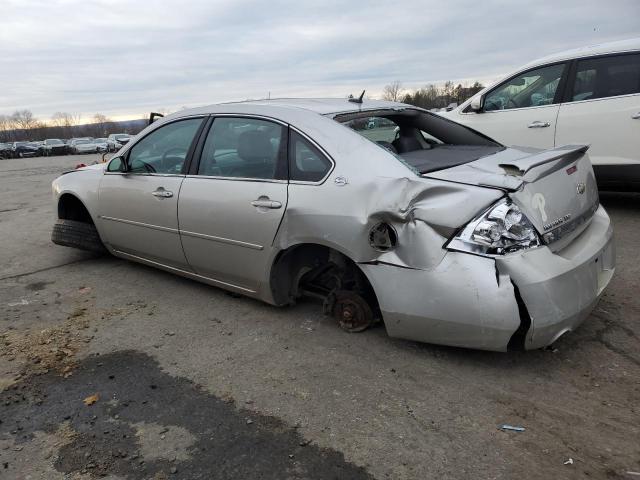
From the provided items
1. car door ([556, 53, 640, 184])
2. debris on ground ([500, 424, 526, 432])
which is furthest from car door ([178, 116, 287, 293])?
car door ([556, 53, 640, 184])

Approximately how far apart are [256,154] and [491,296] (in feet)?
6.17

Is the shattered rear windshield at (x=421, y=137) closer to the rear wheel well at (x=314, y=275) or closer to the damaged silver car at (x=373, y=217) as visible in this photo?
the damaged silver car at (x=373, y=217)

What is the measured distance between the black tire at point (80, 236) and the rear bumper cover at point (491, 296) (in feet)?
10.8

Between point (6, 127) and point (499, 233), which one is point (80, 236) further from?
point (6, 127)

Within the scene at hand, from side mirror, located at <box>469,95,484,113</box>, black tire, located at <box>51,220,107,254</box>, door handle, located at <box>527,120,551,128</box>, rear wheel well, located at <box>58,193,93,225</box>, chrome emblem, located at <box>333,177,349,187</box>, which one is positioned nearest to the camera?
chrome emblem, located at <box>333,177,349,187</box>

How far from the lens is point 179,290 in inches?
169

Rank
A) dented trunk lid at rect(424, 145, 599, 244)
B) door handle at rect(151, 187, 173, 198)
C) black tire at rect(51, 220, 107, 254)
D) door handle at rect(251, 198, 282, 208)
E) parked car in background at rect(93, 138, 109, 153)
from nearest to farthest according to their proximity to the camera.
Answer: dented trunk lid at rect(424, 145, 599, 244)
door handle at rect(251, 198, 282, 208)
door handle at rect(151, 187, 173, 198)
black tire at rect(51, 220, 107, 254)
parked car in background at rect(93, 138, 109, 153)

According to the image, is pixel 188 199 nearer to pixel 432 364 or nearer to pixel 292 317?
pixel 292 317

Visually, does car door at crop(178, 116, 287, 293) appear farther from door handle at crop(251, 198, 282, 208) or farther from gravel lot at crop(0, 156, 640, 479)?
gravel lot at crop(0, 156, 640, 479)

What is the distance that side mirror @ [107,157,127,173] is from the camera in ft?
14.6

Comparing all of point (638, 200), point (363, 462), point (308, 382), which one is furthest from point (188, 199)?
point (638, 200)

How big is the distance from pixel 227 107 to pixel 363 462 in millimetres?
2824

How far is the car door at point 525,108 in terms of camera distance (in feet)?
18.9

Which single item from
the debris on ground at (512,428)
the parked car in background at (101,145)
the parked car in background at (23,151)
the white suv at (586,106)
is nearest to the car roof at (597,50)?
the white suv at (586,106)
